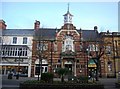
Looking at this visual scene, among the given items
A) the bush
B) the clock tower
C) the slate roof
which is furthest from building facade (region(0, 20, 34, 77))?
the bush

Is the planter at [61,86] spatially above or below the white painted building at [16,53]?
below

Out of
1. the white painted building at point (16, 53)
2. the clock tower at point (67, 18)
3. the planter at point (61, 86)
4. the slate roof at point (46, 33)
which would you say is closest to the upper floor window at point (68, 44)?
the slate roof at point (46, 33)

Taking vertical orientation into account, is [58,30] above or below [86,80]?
above

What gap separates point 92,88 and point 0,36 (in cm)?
3298

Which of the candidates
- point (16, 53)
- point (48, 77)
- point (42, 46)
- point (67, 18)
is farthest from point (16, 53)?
point (48, 77)

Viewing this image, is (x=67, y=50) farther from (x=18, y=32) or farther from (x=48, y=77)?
(x=48, y=77)

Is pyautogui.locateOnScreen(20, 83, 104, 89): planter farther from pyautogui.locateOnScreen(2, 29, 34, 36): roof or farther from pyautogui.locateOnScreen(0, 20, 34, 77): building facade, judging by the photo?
pyautogui.locateOnScreen(2, 29, 34, 36): roof

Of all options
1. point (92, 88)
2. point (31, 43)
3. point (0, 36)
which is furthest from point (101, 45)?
point (0, 36)

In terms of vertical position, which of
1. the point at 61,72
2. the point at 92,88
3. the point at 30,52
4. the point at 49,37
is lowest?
the point at 92,88

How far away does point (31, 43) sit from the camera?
48312 mm

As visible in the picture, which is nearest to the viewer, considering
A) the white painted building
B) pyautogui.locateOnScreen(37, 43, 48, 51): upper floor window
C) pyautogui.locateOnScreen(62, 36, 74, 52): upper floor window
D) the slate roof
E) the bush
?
the bush

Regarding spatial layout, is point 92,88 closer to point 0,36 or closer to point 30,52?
point 30,52

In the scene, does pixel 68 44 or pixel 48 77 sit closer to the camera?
pixel 48 77

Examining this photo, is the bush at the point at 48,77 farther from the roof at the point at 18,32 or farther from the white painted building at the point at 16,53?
the roof at the point at 18,32
